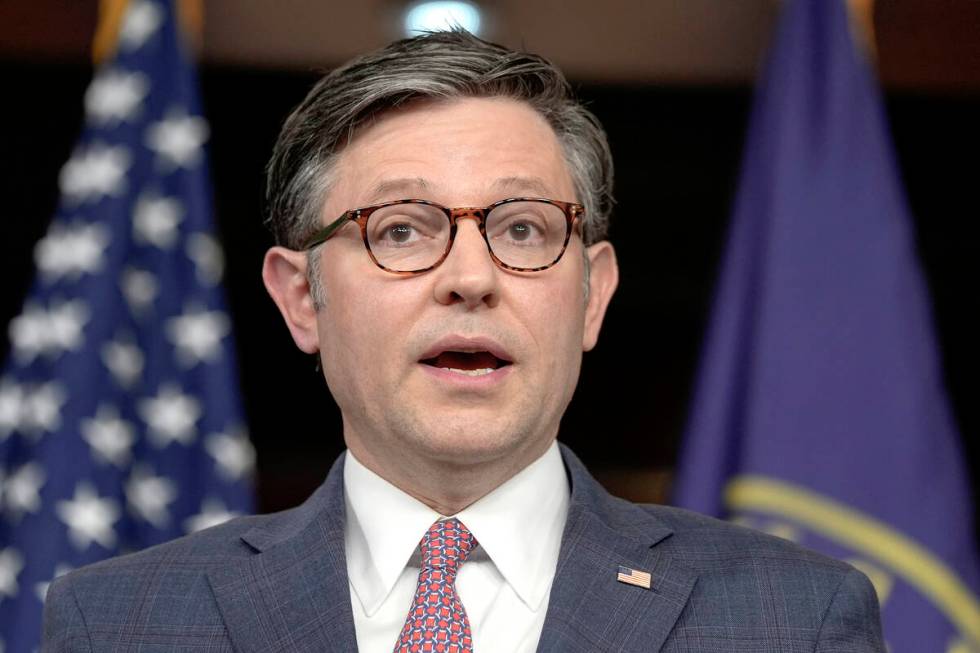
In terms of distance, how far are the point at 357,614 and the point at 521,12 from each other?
7.28ft

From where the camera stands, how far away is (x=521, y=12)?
346 cm

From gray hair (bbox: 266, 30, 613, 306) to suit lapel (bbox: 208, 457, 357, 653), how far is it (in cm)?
34

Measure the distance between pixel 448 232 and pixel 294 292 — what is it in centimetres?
34

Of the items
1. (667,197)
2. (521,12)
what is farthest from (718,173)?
(521,12)

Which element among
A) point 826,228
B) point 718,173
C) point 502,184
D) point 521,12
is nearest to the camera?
point 502,184

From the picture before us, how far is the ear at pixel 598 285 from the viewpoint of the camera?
1893 mm

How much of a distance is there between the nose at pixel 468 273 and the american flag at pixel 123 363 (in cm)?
151

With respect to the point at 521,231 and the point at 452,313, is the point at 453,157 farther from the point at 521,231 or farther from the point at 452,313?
the point at 452,313

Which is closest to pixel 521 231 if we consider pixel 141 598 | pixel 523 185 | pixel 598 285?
pixel 523 185

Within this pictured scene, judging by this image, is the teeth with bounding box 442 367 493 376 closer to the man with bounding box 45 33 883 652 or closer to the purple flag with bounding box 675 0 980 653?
the man with bounding box 45 33 883 652

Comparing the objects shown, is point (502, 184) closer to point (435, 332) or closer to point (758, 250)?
point (435, 332)

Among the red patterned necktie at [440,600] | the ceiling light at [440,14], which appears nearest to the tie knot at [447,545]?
the red patterned necktie at [440,600]

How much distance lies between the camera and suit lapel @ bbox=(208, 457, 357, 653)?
1.58m

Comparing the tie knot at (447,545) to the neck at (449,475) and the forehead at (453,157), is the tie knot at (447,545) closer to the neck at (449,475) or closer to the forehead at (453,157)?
the neck at (449,475)
